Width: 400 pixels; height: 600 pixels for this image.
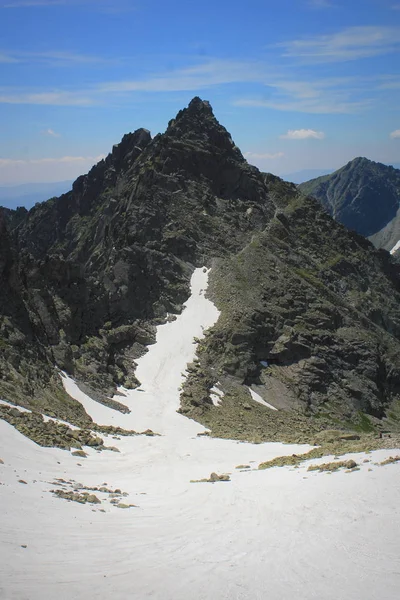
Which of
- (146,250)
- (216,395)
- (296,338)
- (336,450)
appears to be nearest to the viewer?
(336,450)

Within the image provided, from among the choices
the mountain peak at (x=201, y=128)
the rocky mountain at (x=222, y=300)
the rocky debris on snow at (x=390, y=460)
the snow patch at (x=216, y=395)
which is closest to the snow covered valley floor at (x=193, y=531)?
the rocky debris on snow at (x=390, y=460)

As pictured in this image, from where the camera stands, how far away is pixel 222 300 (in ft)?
241

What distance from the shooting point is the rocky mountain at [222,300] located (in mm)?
49531

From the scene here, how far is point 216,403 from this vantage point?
55438 mm

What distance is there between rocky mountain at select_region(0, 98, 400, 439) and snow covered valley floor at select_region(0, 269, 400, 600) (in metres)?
11.8

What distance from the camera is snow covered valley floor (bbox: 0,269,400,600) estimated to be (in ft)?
42.6

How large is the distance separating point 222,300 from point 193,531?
5597 cm

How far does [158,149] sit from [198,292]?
121 ft

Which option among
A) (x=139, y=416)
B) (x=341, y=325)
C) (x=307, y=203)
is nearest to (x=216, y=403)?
(x=139, y=416)

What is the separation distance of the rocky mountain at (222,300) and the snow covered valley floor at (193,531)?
38.9ft

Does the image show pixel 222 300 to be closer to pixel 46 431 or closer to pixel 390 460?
pixel 46 431

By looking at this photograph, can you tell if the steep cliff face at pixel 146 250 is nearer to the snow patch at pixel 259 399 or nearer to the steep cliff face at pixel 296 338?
the steep cliff face at pixel 296 338

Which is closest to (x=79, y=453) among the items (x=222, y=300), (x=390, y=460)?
(x=390, y=460)

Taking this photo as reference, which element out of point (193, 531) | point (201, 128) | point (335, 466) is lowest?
point (193, 531)
